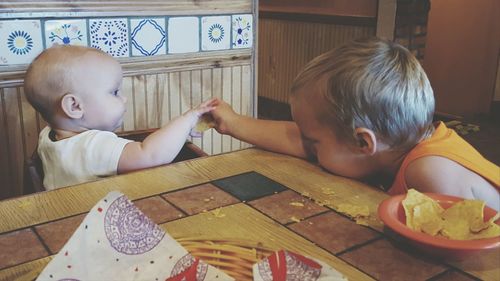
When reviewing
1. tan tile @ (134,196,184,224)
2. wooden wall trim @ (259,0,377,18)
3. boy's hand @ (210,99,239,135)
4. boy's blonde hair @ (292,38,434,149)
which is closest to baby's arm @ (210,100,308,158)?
boy's hand @ (210,99,239,135)

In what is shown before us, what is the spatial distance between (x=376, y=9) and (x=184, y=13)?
191cm

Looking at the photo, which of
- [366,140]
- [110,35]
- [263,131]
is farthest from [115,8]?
[366,140]

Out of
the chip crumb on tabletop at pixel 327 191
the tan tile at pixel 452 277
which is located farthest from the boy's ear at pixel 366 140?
the tan tile at pixel 452 277

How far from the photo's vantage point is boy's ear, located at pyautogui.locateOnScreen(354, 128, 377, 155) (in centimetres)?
99

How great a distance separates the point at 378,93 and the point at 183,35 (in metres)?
1.07

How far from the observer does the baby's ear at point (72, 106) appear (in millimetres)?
1234

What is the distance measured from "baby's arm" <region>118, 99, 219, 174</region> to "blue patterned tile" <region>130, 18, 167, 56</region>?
613mm

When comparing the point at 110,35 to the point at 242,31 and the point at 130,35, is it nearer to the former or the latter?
Result: the point at 130,35

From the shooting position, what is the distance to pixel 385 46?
1.02m

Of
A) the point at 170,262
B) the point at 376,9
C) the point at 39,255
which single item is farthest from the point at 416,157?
the point at 376,9

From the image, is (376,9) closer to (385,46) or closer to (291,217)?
(385,46)

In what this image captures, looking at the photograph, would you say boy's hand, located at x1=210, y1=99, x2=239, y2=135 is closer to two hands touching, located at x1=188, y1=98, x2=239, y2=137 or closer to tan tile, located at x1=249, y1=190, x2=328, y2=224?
two hands touching, located at x1=188, y1=98, x2=239, y2=137

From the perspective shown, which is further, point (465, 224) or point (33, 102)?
point (33, 102)

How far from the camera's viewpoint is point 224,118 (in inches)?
50.8
